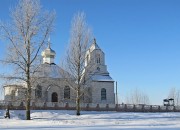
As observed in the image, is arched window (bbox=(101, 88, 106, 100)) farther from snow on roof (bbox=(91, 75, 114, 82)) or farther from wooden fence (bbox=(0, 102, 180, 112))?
wooden fence (bbox=(0, 102, 180, 112))

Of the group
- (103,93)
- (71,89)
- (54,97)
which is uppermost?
(71,89)

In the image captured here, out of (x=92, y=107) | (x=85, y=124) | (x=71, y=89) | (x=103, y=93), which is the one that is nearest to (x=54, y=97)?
(x=71, y=89)

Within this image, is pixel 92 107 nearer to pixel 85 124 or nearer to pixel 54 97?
pixel 54 97

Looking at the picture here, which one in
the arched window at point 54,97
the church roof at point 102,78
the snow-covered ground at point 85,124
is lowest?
the snow-covered ground at point 85,124

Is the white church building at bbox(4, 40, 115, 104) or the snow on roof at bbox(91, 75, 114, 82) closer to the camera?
the white church building at bbox(4, 40, 115, 104)

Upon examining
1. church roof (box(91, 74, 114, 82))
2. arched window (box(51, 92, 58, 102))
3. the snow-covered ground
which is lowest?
the snow-covered ground

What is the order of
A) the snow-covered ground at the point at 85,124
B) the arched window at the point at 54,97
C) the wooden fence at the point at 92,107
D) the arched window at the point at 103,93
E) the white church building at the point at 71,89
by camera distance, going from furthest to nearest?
the arched window at the point at 103,93 → the arched window at the point at 54,97 → the white church building at the point at 71,89 → the wooden fence at the point at 92,107 → the snow-covered ground at the point at 85,124

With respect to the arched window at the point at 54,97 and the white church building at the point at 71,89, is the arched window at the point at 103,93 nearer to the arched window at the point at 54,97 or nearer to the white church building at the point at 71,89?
the white church building at the point at 71,89

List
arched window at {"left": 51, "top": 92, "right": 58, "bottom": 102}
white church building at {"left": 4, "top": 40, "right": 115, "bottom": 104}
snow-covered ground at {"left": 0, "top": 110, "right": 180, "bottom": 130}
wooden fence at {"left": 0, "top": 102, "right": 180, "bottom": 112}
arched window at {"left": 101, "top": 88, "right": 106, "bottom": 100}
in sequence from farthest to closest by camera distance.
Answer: arched window at {"left": 101, "top": 88, "right": 106, "bottom": 100} < arched window at {"left": 51, "top": 92, "right": 58, "bottom": 102} < white church building at {"left": 4, "top": 40, "right": 115, "bottom": 104} < wooden fence at {"left": 0, "top": 102, "right": 180, "bottom": 112} < snow-covered ground at {"left": 0, "top": 110, "right": 180, "bottom": 130}

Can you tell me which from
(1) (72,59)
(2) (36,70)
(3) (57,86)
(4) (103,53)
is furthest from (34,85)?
(4) (103,53)

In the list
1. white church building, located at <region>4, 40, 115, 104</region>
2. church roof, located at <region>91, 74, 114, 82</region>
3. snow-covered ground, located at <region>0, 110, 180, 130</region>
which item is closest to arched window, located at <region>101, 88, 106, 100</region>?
white church building, located at <region>4, 40, 115, 104</region>

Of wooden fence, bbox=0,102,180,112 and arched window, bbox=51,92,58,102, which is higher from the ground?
arched window, bbox=51,92,58,102

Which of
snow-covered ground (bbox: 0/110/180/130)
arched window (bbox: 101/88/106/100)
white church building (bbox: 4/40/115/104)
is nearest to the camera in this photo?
snow-covered ground (bbox: 0/110/180/130)

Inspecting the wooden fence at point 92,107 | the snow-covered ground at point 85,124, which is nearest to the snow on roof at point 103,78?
the wooden fence at point 92,107
